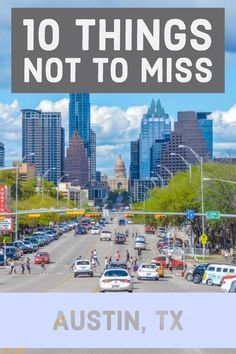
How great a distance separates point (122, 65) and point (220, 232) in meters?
75.4

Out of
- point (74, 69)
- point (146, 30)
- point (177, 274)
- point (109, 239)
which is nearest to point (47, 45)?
point (74, 69)

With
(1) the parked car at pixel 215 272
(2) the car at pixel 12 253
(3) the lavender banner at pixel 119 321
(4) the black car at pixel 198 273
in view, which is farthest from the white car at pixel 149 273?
(3) the lavender banner at pixel 119 321

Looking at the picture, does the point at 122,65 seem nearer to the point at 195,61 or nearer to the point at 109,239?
the point at 195,61

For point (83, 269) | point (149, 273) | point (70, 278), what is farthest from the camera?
point (83, 269)

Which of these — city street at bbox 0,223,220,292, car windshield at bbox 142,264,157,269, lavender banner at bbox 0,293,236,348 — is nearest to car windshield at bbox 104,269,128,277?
city street at bbox 0,223,220,292

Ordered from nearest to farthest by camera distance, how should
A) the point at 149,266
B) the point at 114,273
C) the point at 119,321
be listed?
1. the point at 119,321
2. the point at 114,273
3. the point at 149,266

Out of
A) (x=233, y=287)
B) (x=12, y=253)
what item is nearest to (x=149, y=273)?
(x=233, y=287)

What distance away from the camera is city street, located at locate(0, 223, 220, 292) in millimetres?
41250

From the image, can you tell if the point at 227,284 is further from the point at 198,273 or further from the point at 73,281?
the point at 198,273

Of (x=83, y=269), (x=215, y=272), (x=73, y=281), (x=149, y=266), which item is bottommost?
(x=73, y=281)

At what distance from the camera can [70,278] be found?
52.2m

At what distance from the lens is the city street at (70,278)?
41.2 metres

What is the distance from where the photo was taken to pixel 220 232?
91.1 m

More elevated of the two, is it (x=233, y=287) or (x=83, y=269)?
(x=233, y=287)
